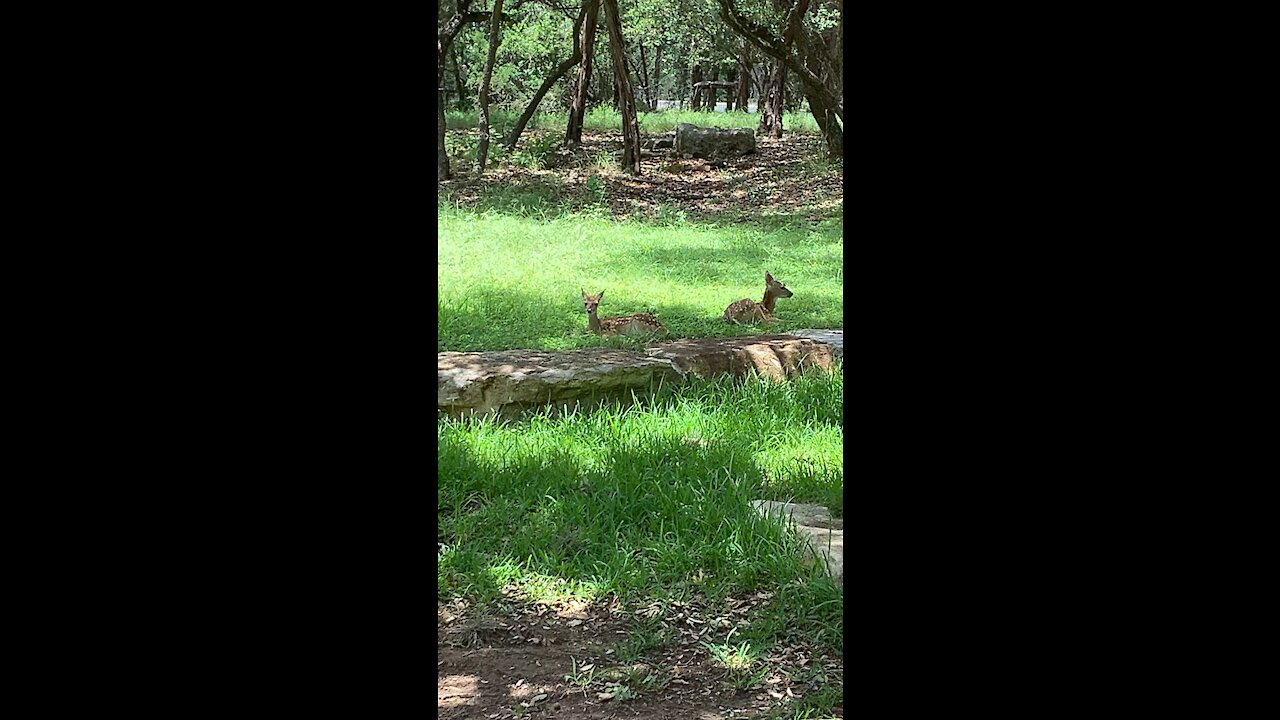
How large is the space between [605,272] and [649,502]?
4650 millimetres

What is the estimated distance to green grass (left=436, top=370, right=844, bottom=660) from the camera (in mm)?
Result: 3627

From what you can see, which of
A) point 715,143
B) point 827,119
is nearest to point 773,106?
point 715,143

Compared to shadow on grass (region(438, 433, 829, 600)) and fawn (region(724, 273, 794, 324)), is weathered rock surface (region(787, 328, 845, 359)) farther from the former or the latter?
shadow on grass (region(438, 433, 829, 600))

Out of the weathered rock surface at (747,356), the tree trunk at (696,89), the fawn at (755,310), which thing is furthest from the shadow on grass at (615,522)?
the tree trunk at (696,89)

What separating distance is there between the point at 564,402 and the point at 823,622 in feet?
6.42

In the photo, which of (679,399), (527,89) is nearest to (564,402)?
(679,399)

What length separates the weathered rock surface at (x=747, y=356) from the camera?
5492 mm

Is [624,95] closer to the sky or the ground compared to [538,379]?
closer to the sky

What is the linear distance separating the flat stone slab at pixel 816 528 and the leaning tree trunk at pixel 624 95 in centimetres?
926

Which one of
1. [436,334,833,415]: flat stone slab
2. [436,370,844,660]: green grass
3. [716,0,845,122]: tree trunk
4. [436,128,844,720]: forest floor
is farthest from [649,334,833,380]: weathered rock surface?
[716,0,845,122]: tree trunk

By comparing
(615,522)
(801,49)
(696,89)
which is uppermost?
(696,89)

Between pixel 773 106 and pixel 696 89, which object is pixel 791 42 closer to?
pixel 773 106

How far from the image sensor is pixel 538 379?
5.08 m
